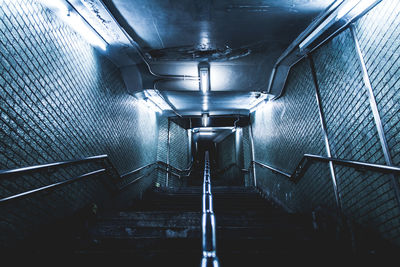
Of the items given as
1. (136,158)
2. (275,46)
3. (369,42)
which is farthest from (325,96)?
(136,158)

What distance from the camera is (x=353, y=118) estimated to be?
255 cm

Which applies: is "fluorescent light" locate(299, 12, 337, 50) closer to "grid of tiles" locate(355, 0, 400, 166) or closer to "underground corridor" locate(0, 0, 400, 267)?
"underground corridor" locate(0, 0, 400, 267)

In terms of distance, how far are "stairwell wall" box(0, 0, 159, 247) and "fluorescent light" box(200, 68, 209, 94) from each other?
1.88 metres

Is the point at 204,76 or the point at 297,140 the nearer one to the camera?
the point at 297,140

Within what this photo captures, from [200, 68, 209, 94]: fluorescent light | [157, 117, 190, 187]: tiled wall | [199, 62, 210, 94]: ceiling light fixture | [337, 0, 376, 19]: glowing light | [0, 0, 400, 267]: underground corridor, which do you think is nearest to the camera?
[0, 0, 400, 267]: underground corridor

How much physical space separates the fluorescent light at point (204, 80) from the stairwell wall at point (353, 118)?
184cm

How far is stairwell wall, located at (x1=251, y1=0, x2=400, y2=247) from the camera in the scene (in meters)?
2.00

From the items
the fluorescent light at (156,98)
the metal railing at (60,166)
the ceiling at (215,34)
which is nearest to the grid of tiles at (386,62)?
the ceiling at (215,34)

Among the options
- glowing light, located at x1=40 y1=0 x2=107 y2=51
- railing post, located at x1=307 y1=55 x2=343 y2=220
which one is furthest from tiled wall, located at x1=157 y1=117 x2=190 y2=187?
railing post, located at x1=307 y1=55 x2=343 y2=220

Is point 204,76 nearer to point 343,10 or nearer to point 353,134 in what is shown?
point 343,10

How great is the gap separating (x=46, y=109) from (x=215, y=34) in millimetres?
2651

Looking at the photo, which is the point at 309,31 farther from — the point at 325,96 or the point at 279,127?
the point at 279,127

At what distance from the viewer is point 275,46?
377 cm

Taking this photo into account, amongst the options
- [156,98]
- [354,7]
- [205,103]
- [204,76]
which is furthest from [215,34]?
[205,103]
